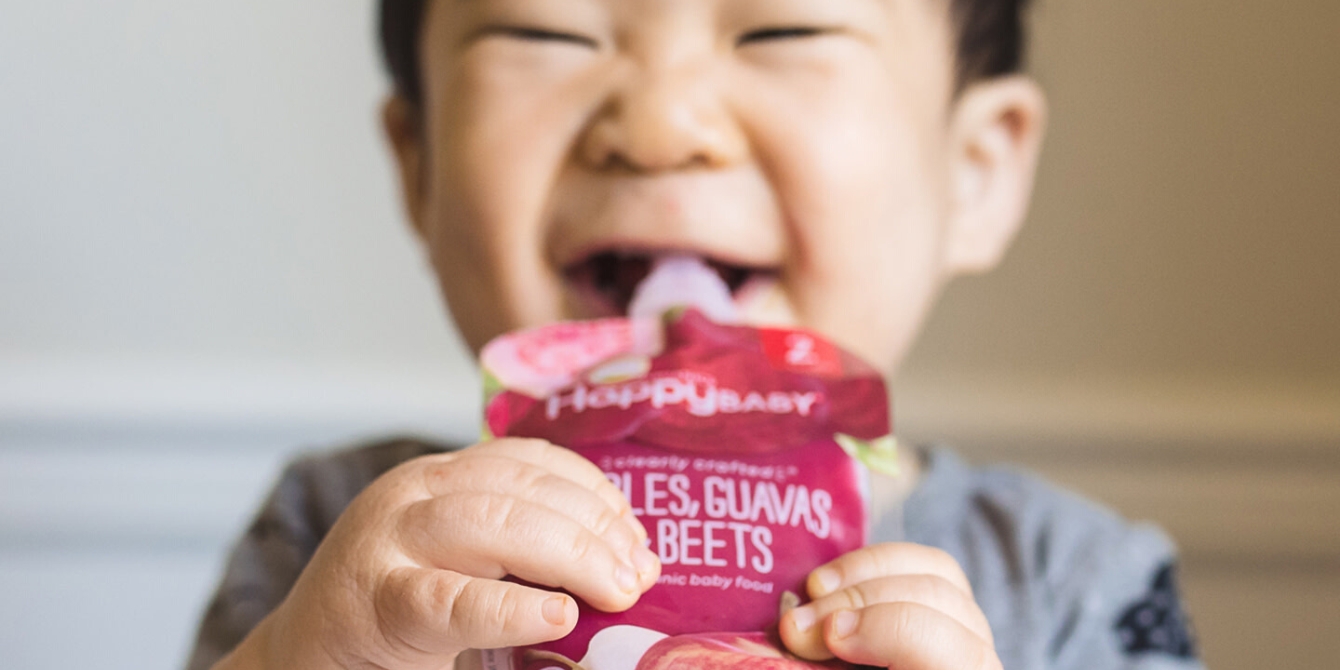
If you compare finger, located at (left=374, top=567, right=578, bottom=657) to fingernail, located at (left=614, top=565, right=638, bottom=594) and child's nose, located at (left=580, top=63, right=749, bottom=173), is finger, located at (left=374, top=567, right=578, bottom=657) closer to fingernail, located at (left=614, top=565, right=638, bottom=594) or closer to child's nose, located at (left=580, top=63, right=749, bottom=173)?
fingernail, located at (left=614, top=565, right=638, bottom=594)

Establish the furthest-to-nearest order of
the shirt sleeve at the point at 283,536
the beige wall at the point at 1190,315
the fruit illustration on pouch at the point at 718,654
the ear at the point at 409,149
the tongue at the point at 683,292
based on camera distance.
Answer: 1. the beige wall at the point at 1190,315
2. the ear at the point at 409,149
3. the shirt sleeve at the point at 283,536
4. the tongue at the point at 683,292
5. the fruit illustration on pouch at the point at 718,654

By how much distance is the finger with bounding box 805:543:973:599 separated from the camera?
382 mm

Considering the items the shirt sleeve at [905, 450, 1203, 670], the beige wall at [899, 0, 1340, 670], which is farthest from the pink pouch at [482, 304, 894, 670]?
the beige wall at [899, 0, 1340, 670]

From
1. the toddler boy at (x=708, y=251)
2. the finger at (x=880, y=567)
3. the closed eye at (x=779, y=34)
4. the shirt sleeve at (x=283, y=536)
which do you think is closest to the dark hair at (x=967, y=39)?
the toddler boy at (x=708, y=251)

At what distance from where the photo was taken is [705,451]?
1.34 ft

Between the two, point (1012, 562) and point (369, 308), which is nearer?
point (1012, 562)

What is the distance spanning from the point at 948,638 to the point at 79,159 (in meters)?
0.89

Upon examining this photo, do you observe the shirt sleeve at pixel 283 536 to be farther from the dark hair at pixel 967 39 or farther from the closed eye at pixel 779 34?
the closed eye at pixel 779 34

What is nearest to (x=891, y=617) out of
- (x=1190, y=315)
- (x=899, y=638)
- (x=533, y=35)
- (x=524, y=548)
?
(x=899, y=638)

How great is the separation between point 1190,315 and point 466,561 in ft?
2.41

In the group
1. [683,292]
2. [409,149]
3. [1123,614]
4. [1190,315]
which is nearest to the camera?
[683,292]

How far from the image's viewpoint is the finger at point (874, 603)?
1.19ft

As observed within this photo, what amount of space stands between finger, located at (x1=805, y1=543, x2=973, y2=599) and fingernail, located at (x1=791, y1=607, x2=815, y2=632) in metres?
0.01

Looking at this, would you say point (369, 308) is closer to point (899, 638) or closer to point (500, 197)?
point (500, 197)
